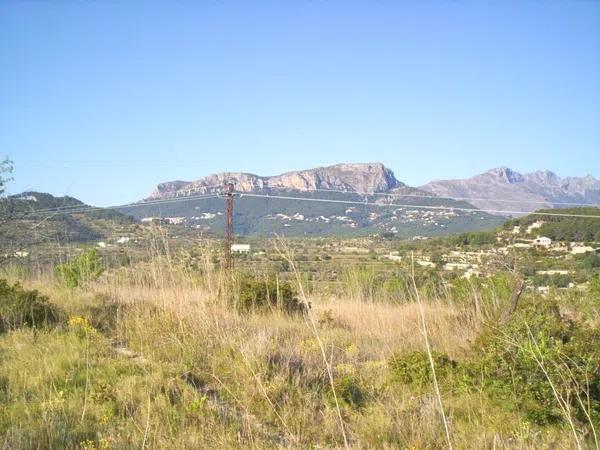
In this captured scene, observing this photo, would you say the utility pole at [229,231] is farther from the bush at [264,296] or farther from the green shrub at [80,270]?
the green shrub at [80,270]

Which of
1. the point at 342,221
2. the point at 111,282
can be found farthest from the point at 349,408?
the point at 342,221

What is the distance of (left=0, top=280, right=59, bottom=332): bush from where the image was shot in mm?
5832

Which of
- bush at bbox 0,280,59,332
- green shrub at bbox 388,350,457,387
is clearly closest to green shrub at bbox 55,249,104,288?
bush at bbox 0,280,59,332

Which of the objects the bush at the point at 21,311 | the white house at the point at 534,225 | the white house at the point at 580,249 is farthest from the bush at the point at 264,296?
the white house at the point at 580,249

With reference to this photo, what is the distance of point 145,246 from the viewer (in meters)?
7.90

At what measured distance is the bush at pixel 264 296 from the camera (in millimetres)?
7371

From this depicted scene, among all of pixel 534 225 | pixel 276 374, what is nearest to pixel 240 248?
pixel 276 374

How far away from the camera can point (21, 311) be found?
5.88m

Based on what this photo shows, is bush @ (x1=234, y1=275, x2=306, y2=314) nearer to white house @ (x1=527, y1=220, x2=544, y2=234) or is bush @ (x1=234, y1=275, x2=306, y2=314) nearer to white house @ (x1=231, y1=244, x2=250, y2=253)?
white house @ (x1=231, y1=244, x2=250, y2=253)

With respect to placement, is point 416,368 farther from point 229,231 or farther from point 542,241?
point 542,241

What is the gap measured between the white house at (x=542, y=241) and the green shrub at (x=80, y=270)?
29.1 ft

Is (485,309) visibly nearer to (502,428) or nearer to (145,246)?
(502,428)

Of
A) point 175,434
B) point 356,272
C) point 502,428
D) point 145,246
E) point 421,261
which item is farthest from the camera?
point 421,261

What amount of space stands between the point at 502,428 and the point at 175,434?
7.17 feet
